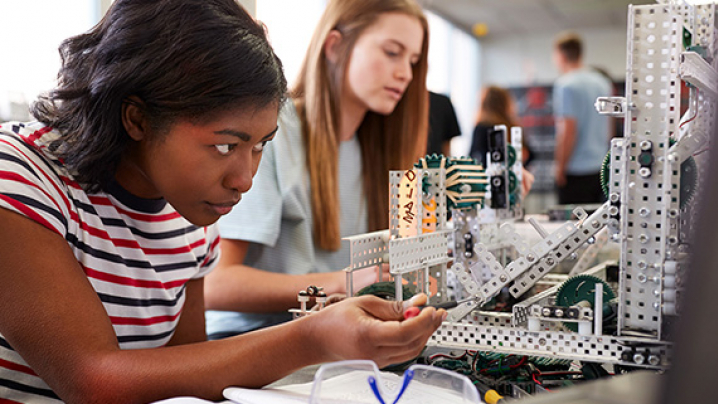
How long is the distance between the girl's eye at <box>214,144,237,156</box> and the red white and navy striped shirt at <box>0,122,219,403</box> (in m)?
0.24

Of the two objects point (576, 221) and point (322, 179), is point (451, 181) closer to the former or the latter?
point (576, 221)

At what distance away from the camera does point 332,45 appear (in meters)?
1.72

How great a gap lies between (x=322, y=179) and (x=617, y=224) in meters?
0.78

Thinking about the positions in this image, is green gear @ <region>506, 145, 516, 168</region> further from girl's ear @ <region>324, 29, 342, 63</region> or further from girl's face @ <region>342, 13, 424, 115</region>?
girl's ear @ <region>324, 29, 342, 63</region>

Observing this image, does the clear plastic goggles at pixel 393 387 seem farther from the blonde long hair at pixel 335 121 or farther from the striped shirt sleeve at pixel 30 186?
the blonde long hair at pixel 335 121

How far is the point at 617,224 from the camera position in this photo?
1.08 m

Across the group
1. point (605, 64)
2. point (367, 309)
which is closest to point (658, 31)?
point (367, 309)

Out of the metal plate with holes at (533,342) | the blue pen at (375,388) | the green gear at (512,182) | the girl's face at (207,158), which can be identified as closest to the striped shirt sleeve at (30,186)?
the girl's face at (207,158)

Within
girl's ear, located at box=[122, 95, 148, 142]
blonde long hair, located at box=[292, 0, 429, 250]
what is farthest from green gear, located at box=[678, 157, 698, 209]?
girl's ear, located at box=[122, 95, 148, 142]

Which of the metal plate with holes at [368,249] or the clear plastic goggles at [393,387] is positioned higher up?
the metal plate with holes at [368,249]

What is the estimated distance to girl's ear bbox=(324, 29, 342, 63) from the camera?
67.4 inches

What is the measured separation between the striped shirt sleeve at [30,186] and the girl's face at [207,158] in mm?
134

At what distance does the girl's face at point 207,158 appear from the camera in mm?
979

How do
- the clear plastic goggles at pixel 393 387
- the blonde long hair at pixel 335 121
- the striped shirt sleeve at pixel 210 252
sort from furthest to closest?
the blonde long hair at pixel 335 121, the striped shirt sleeve at pixel 210 252, the clear plastic goggles at pixel 393 387
